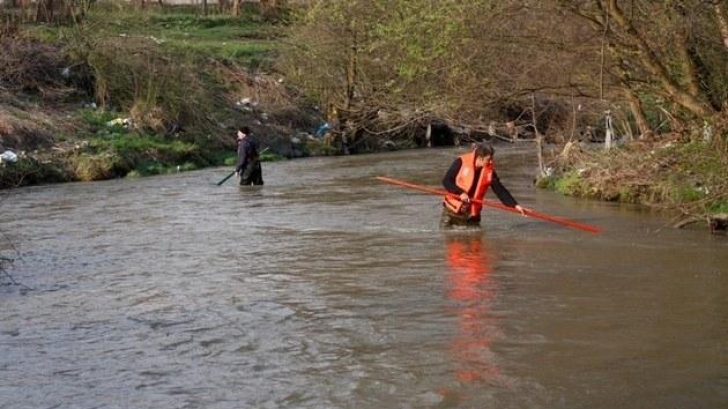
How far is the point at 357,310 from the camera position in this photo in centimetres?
1213

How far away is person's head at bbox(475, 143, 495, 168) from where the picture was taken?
16672mm

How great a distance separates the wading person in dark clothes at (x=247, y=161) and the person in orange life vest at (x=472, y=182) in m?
7.50

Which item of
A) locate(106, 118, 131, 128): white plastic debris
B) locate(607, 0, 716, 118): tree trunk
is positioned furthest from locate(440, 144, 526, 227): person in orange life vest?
locate(106, 118, 131, 128): white plastic debris

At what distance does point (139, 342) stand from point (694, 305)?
215 inches

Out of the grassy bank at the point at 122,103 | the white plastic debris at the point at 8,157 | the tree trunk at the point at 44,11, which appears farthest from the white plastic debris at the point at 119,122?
the tree trunk at the point at 44,11

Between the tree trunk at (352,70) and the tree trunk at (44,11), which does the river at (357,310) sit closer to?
the tree trunk at (352,70)

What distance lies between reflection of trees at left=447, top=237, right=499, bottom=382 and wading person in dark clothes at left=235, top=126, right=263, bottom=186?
813 cm

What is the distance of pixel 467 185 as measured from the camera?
1705 centimetres

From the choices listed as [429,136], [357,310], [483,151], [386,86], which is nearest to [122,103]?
[386,86]

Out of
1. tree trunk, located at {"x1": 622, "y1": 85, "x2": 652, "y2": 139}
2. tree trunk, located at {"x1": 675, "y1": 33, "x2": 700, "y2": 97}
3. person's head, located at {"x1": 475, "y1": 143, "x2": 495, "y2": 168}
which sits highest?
tree trunk, located at {"x1": 675, "y1": 33, "x2": 700, "y2": 97}

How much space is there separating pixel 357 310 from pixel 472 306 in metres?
1.15

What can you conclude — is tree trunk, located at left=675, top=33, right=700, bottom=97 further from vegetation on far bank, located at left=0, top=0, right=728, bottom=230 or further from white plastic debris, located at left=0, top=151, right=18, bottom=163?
white plastic debris, located at left=0, top=151, right=18, bottom=163

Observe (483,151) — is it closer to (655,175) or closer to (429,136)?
(655,175)

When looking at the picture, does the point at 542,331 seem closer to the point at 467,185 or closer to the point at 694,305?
the point at 694,305
